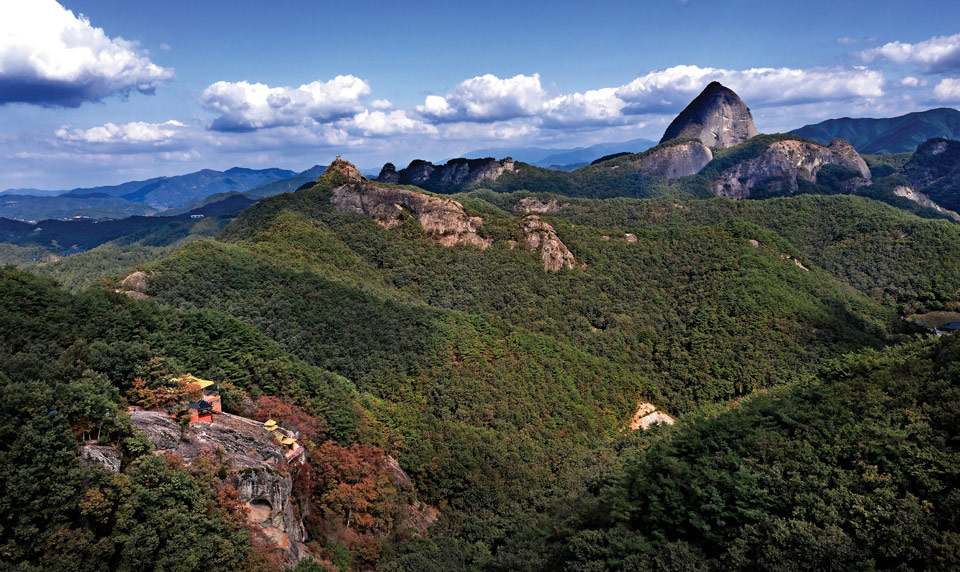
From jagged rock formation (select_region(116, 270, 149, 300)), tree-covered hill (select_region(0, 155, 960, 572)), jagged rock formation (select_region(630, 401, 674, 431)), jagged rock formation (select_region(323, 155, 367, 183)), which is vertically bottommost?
jagged rock formation (select_region(630, 401, 674, 431))

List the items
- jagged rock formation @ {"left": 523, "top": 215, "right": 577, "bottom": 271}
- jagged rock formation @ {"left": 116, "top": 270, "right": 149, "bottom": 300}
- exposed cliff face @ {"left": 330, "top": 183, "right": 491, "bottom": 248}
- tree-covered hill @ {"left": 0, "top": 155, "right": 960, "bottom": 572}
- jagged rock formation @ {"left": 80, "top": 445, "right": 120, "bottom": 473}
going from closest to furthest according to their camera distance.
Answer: jagged rock formation @ {"left": 80, "top": 445, "right": 120, "bottom": 473} < tree-covered hill @ {"left": 0, "top": 155, "right": 960, "bottom": 572} < jagged rock formation @ {"left": 116, "top": 270, "right": 149, "bottom": 300} < jagged rock formation @ {"left": 523, "top": 215, "right": 577, "bottom": 271} < exposed cliff face @ {"left": 330, "top": 183, "right": 491, "bottom": 248}

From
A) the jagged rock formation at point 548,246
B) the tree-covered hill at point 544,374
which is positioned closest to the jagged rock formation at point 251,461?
the tree-covered hill at point 544,374

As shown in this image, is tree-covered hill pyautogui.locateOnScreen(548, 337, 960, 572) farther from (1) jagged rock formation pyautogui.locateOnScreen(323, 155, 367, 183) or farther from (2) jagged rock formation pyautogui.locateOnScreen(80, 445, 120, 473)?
(1) jagged rock formation pyautogui.locateOnScreen(323, 155, 367, 183)

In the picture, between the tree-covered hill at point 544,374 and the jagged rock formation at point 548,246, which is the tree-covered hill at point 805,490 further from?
the jagged rock formation at point 548,246

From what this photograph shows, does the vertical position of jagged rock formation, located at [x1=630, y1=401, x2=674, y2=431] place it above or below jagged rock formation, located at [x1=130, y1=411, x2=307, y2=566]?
below

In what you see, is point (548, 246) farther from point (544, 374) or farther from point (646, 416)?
point (646, 416)

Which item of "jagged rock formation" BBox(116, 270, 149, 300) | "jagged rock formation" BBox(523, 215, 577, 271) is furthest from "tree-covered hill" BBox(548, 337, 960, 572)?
"jagged rock formation" BBox(523, 215, 577, 271)

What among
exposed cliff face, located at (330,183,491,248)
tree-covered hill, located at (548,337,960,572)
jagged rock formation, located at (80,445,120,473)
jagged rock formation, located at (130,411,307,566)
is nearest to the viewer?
tree-covered hill, located at (548,337,960,572)
